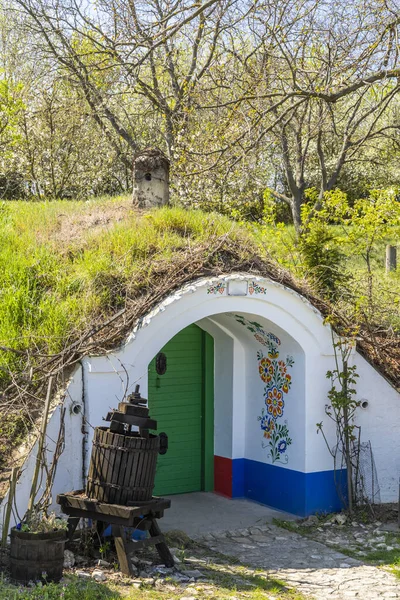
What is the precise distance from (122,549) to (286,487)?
11.5 feet

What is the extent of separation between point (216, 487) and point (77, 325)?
372cm

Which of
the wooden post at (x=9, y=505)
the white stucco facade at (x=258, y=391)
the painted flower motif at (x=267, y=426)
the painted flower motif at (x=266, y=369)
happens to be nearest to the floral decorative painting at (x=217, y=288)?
the white stucco facade at (x=258, y=391)

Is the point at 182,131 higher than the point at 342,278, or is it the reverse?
the point at 182,131

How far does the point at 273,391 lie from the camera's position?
1049 centimetres

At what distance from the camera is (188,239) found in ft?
33.3

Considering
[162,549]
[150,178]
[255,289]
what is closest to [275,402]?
[255,289]

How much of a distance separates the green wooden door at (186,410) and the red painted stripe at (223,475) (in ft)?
0.29

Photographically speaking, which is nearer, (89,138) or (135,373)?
(135,373)

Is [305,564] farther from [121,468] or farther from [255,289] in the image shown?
[255,289]

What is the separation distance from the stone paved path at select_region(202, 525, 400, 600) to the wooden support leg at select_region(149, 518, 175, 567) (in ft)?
3.05

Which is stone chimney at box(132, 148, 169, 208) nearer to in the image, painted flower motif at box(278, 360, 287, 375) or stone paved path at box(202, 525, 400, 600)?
painted flower motif at box(278, 360, 287, 375)

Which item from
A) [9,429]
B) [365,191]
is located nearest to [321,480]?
[9,429]

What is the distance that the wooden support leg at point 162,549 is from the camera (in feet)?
24.7

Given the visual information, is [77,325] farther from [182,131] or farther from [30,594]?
[182,131]
